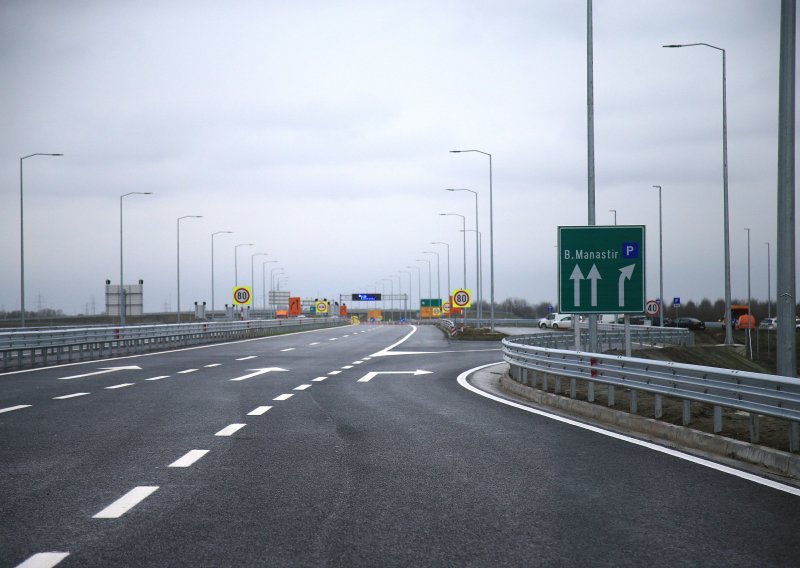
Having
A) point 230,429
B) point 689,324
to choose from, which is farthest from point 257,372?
point 689,324

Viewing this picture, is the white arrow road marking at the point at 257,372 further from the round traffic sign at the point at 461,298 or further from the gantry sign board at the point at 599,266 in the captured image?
the round traffic sign at the point at 461,298

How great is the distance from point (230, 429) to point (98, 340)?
72.7ft

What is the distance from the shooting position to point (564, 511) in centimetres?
655

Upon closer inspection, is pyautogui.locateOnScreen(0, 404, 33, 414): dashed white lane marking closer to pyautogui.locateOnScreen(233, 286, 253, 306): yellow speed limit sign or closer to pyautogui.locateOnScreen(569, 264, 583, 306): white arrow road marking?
pyautogui.locateOnScreen(569, 264, 583, 306): white arrow road marking

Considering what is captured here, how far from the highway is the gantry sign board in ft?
11.3

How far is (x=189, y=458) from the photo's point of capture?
352 inches

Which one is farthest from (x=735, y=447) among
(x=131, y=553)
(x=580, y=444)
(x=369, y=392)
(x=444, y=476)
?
(x=369, y=392)

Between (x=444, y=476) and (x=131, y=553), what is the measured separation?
3.26m

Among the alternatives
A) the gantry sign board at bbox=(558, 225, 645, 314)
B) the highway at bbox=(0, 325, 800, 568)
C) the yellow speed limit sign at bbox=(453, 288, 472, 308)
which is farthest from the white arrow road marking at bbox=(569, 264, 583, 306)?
the yellow speed limit sign at bbox=(453, 288, 472, 308)

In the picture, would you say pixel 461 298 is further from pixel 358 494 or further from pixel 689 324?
pixel 358 494

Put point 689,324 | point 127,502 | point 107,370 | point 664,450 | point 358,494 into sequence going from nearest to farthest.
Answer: point 127,502 → point 358,494 → point 664,450 → point 107,370 → point 689,324

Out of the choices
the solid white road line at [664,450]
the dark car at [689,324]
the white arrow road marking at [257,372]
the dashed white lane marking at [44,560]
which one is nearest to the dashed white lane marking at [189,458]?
the dashed white lane marking at [44,560]

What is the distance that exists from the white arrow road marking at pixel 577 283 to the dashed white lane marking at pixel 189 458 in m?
8.66

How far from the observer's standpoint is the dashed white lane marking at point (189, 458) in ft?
28.1
